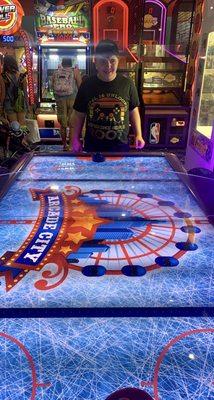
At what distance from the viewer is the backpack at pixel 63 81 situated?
5.39 m

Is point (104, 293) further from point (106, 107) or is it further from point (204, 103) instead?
point (204, 103)

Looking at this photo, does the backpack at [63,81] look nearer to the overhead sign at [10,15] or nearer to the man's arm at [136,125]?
the overhead sign at [10,15]

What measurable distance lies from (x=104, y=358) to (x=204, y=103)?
435cm

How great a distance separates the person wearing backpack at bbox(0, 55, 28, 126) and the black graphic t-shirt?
2.85 metres

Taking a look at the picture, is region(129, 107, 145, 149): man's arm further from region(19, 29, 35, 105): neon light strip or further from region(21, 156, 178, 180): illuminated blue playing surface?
region(19, 29, 35, 105): neon light strip

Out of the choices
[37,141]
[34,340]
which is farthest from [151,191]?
[37,141]

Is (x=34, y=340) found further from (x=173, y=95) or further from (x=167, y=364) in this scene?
(x=173, y=95)

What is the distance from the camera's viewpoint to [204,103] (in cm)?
473

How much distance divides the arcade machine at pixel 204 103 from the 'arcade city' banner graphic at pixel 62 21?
187 cm

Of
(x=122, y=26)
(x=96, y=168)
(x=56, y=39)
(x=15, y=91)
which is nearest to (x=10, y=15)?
(x=56, y=39)

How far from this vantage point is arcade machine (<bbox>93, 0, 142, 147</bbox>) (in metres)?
5.70

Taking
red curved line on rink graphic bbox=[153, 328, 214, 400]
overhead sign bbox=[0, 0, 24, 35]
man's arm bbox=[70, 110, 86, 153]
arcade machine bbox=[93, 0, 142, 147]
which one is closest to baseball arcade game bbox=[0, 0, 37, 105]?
overhead sign bbox=[0, 0, 24, 35]

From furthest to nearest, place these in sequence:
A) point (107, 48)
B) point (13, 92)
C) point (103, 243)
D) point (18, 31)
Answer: point (18, 31)
point (13, 92)
point (107, 48)
point (103, 243)

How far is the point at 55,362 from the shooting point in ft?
2.73
